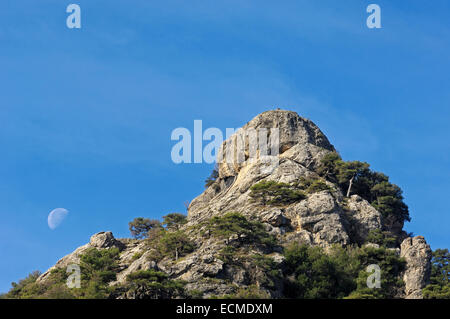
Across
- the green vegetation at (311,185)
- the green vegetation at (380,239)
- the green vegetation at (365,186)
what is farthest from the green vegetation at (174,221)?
the green vegetation at (380,239)

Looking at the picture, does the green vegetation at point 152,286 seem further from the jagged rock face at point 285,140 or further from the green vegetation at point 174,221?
the jagged rock face at point 285,140

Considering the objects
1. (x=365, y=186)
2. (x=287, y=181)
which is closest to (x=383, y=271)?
(x=287, y=181)

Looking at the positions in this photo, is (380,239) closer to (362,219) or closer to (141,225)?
(362,219)

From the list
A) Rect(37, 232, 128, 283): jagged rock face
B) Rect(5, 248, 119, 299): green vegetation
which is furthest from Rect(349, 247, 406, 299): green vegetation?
Rect(37, 232, 128, 283): jagged rock face

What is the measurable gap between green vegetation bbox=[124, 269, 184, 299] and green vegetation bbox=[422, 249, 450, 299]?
27773 millimetres

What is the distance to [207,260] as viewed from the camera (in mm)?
78875

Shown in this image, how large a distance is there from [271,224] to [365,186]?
980 inches

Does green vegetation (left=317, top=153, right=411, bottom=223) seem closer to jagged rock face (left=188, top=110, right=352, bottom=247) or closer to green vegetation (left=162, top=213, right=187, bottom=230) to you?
jagged rock face (left=188, top=110, right=352, bottom=247)

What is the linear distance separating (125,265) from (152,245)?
4.50 metres

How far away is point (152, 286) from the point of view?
71.4 m

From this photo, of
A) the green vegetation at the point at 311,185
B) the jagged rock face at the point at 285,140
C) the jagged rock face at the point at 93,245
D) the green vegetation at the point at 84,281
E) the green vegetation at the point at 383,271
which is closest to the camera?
the green vegetation at the point at 84,281

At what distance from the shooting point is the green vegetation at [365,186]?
107 m
